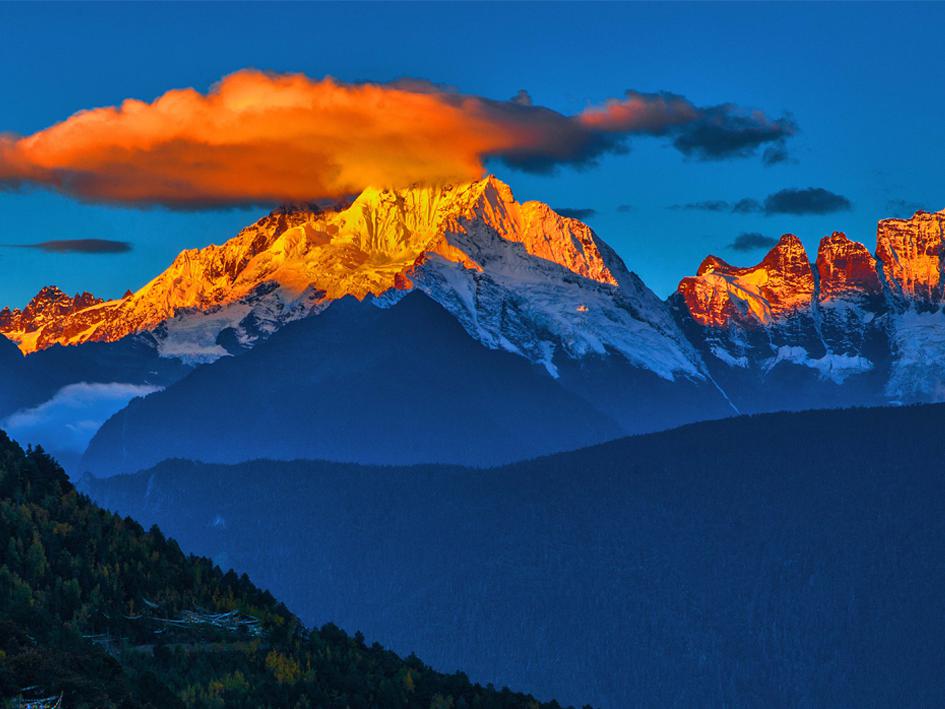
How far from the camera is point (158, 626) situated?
13700cm

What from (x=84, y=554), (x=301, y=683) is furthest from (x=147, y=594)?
(x=301, y=683)

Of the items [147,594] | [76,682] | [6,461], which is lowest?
[76,682]

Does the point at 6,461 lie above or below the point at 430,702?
above

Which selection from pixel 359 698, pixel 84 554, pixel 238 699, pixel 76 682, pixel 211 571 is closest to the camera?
pixel 76 682

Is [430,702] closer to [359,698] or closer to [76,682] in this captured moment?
[359,698]

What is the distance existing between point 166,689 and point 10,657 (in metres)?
14.6

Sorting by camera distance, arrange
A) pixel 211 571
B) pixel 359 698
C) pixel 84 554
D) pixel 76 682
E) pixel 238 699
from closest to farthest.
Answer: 1. pixel 76 682
2. pixel 238 699
3. pixel 359 698
4. pixel 84 554
5. pixel 211 571

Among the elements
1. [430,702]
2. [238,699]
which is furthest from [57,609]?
[430,702]

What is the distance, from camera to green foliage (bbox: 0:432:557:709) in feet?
405

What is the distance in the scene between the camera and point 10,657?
100 meters

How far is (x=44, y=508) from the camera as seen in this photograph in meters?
151

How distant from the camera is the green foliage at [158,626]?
123m

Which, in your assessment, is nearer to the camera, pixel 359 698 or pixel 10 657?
pixel 10 657

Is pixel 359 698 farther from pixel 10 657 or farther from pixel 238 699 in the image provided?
pixel 10 657
